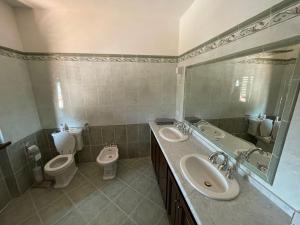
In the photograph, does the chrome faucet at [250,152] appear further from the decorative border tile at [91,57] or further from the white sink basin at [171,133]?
the decorative border tile at [91,57]

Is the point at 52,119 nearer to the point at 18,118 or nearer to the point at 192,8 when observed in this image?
the point at 18,118

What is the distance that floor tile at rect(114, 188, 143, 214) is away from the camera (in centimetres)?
172

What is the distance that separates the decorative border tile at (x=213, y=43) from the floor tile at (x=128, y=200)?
2132 mm

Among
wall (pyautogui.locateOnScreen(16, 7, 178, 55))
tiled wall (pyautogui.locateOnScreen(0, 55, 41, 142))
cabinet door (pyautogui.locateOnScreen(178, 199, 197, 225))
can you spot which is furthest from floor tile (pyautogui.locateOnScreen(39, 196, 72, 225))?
wall (pyautogui.locateOnScreen(16, 7, 178, 55))

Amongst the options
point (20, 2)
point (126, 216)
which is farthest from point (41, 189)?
point (20, 2)

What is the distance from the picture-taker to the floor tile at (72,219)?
1.54 metres

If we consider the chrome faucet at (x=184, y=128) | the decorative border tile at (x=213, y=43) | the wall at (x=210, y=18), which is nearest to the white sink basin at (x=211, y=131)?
the chrome faucet at (x=184, y=128)

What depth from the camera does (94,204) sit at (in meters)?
1.78

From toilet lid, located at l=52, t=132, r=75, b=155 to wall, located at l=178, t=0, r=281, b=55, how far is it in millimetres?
2453

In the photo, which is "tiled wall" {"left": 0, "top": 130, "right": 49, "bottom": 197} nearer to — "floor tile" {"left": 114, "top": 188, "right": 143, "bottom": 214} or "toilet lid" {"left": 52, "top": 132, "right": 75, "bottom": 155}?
"toilet lid" {"left": 52, "top": 132, "right": 75, "bottom": 155}

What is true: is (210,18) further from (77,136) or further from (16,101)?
(16,101)

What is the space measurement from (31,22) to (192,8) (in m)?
2.41

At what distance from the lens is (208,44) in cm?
154

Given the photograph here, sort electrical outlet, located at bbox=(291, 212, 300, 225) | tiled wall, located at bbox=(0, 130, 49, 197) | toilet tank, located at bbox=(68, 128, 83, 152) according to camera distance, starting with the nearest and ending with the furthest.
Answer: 1. electrical outlet, located at bbox=(291, 212, 300, 225)
2. tiled wall, located at bbox=(0, 130, 49, 197)
3. toilet tank, located at bbox=(68, 128, 83, 152)
